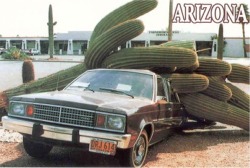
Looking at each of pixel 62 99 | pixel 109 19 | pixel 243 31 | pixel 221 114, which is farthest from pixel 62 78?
pixel 243 31

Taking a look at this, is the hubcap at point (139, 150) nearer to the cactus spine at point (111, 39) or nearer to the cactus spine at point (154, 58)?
the cactus spine at point (154, 58)

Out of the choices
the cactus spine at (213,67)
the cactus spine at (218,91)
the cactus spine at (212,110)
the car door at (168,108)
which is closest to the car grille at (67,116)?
the car door at (168,108)

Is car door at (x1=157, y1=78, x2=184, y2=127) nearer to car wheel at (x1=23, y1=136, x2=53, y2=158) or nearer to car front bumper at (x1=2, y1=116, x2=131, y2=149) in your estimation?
car front bumper at (x1=2, y1=116, x2=131, y2=149)

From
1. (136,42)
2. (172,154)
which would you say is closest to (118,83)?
(172,154)

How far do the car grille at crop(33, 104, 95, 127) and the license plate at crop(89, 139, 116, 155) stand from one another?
236 mm

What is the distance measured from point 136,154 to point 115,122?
67 cm

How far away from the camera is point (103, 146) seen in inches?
183

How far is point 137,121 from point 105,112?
46 centimetres

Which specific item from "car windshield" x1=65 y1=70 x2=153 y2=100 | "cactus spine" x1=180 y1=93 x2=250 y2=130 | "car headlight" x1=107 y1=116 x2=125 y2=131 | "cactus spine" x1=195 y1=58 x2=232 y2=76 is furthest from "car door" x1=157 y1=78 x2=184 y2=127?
Answer: "cactus spine" x1=195 y1=58 x2=232 y2=76

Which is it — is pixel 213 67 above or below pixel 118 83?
above

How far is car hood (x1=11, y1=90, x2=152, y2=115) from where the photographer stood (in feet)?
15.9

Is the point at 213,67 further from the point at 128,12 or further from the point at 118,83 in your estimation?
the point at 118,83

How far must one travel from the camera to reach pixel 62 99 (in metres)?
5.01

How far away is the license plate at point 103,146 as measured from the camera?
4.65 metres
